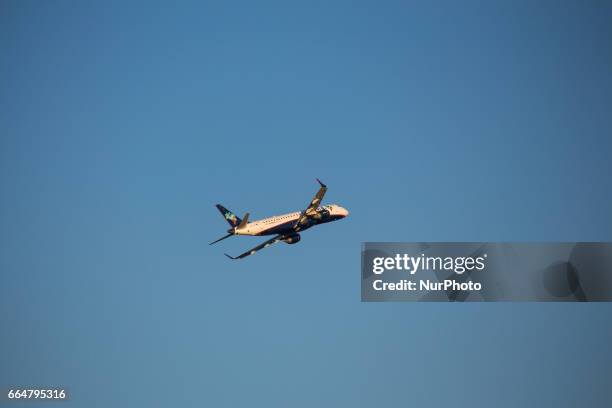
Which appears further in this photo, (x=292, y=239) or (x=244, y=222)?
(x=244, y=222)

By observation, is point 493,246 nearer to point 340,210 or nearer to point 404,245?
point 404,245

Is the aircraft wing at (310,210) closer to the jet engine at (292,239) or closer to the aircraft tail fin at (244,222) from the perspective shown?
the jet engine at (292,239)

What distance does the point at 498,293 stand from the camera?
510ft

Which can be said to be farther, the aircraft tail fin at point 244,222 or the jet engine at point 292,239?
the aircraft tail fin at point 244,222

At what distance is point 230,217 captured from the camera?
184125mm

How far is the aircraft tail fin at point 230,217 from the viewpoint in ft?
602

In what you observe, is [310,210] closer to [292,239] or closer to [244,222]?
[292,239]

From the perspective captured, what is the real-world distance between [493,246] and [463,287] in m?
7.53

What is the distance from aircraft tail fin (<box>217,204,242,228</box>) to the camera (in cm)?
18338

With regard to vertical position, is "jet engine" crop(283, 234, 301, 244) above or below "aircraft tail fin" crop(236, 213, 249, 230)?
below

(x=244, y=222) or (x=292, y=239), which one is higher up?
(x=244, y=222)

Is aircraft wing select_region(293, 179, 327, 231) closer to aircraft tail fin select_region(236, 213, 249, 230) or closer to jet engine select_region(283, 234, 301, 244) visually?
jet engine select_region(283, 234, 301, 244)

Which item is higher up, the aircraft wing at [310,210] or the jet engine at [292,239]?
the aircraft wing at [310,210]

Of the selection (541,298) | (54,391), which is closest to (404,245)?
(541,298)
